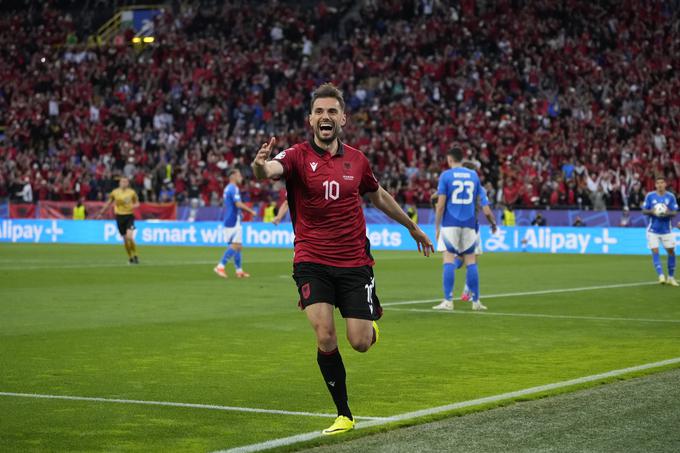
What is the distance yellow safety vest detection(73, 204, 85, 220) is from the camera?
4306 centimetres

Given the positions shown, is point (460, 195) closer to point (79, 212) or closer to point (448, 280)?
point (448, 280)

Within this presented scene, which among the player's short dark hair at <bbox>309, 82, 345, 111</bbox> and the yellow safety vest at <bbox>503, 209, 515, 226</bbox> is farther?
the yellow safety vest at <bbox>503, 209, 515, 226</bbox>

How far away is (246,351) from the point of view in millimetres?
11539

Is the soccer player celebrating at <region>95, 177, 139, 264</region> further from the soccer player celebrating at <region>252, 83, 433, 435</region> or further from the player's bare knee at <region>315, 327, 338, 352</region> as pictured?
the player's bare knee at <region>315, 327, 338, 352</region>

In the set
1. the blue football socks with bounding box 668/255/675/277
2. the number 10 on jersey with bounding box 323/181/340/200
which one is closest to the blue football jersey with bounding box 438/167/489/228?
the blue football socks with bounding box 668/255/675/277

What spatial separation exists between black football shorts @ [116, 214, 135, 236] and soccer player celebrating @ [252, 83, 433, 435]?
21.6 meters

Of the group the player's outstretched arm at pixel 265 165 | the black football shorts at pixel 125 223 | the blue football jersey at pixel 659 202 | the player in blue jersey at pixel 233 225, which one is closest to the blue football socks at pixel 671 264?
the blue football jersey at pixel 659 202

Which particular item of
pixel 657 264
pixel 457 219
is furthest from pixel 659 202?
pixel 457 219

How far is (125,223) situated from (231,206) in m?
5.64

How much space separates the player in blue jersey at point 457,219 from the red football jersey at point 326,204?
8.99 metres

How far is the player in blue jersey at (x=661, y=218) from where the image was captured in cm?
2216

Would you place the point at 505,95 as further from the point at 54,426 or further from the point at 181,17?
the point at 54,426

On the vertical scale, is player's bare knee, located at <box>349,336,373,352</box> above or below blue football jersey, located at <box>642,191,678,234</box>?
below

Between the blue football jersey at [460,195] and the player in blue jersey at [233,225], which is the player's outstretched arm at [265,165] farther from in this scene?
the player in blue jersey at [233,225]
